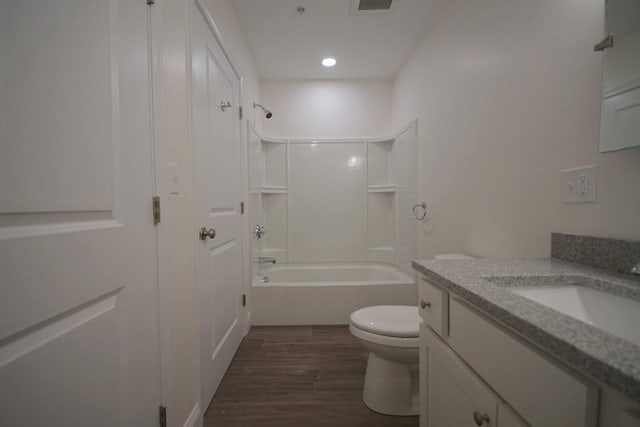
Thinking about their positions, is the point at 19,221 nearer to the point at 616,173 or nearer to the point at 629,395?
the point at 629,395

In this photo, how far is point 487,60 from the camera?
55.1 inches

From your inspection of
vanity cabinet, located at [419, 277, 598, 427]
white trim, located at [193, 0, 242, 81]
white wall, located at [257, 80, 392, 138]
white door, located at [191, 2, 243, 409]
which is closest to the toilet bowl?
vanity cabinet, located at [419, 277, 598, 427]

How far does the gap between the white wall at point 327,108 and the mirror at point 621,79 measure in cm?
238

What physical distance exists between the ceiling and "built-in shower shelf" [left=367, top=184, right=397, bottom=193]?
123 cm

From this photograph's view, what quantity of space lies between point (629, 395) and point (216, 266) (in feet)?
4.99

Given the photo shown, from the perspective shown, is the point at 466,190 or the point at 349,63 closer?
the point at 466,190

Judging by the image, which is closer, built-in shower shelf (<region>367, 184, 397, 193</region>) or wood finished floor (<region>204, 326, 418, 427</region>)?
wood finished floor (<region>204, 326, 418, 427</region>)

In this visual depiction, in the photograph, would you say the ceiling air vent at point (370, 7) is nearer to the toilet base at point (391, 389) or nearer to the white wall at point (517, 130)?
the white wall at point (517, 130)

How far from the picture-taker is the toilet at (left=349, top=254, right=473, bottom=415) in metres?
1.30

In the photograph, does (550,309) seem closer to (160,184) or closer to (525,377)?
(525,377)

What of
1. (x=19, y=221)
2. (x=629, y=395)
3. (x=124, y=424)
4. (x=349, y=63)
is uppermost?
(x=349, y=63)

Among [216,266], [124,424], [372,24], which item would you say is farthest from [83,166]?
[372,24]

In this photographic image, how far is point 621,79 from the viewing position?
0.77 m

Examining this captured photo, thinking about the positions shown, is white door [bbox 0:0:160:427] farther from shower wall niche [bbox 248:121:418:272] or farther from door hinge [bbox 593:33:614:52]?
shower wall niche [bbox 248:121:418:272]
